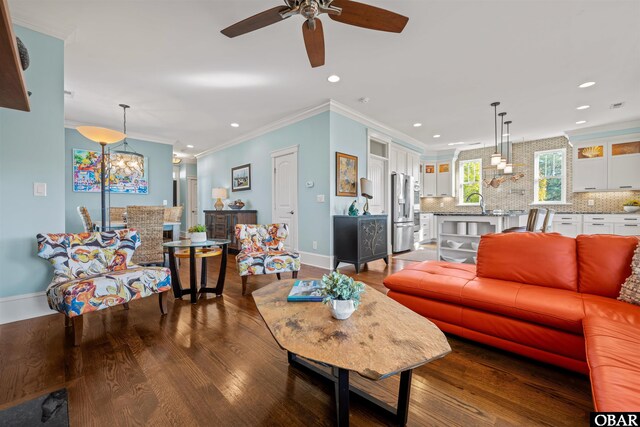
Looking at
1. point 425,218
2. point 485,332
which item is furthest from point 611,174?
point 485,332

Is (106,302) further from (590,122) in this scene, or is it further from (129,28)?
(590,122)

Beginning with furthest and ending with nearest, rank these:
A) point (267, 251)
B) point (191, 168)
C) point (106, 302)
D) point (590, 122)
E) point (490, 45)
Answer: point (191, 168)
point (590, 122)
point (267, 251)
point (490, 45)
point (106, 302)

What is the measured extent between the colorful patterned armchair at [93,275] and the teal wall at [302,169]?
252cm

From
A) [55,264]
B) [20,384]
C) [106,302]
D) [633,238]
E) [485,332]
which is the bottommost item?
[20,384]

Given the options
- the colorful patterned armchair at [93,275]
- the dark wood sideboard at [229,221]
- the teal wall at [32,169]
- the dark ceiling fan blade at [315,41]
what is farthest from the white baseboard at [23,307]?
the dark ceiling fan blade at [315,41]

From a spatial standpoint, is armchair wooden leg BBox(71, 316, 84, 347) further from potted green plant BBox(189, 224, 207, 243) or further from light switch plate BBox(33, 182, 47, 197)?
light switch plate BBox(33, 182, 47, 197)

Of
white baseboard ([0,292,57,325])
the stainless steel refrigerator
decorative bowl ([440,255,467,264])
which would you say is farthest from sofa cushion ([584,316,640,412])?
the stainless steel refrigerator

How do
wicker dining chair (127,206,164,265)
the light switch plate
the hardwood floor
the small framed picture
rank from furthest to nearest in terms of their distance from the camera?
the small framed picture < wicker dining chair (127,206,164,265) < the light switch plate < the hardwood floor

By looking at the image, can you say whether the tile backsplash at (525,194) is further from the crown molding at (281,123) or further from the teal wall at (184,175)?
the teal wall at (184,175)

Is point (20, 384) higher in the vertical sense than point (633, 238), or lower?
lower

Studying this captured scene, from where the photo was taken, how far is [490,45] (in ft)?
8.99

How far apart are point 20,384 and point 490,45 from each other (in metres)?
4.48

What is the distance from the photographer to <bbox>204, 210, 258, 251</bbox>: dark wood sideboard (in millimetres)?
5602

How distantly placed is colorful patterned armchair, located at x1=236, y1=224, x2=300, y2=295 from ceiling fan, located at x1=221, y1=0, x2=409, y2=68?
2.12 meters
